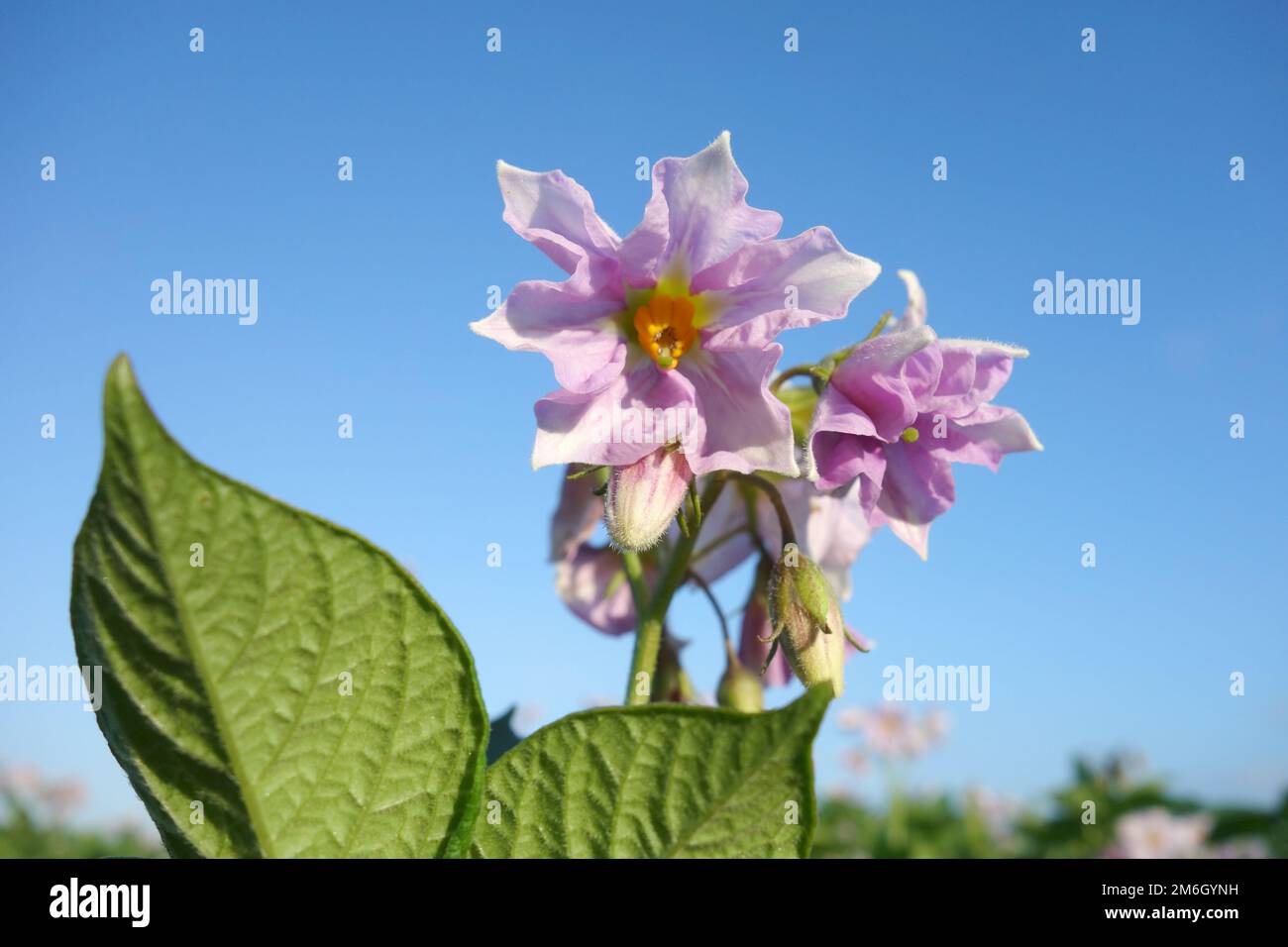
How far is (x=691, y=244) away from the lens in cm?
138

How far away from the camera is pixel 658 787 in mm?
889

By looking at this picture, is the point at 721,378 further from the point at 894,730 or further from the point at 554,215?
the point at 894,730

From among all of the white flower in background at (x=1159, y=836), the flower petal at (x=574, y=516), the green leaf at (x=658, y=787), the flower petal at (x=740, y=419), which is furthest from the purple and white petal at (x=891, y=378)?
the white flower in background at (x=1159, y=836)

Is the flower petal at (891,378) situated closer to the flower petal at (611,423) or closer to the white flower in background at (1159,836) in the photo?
the flower petal at (611,423)

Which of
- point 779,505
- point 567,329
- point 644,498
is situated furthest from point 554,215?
point 779,505

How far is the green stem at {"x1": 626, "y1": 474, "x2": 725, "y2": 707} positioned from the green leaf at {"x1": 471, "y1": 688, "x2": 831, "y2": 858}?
41 centimetres

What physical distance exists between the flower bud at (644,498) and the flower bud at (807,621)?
0.20 metres

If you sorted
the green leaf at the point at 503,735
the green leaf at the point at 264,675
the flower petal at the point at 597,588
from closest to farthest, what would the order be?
the green leaf at the point at 264,675 < the green leaf at the point at 503,735 < the flower petal at the point at 597,588

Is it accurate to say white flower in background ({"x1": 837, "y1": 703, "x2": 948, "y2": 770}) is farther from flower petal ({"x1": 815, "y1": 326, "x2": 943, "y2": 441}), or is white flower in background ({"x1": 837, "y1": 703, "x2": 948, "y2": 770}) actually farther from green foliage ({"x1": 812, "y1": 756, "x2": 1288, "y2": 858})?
flower petal ({"x1": 815, "y1": 326, "x2": 943, "y2": 441})

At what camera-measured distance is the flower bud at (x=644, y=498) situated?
1285 millimetres
